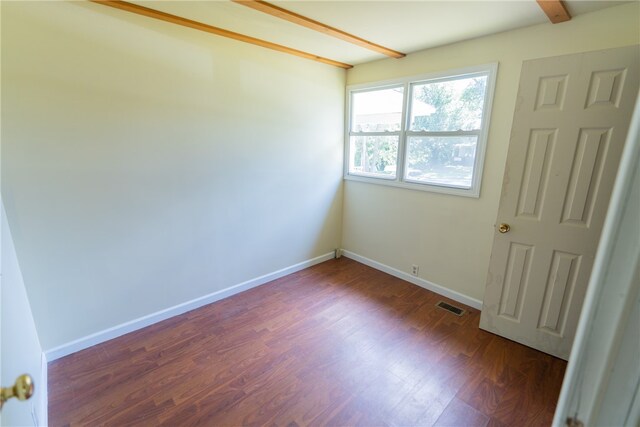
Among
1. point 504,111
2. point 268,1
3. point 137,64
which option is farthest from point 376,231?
point 137,64

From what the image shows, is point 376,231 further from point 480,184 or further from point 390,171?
point 480,184

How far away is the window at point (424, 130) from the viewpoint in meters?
2.64

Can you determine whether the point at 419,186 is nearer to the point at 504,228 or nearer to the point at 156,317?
the point at 504,228

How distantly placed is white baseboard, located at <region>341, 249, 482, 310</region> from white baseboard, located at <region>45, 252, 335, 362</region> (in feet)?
2.63

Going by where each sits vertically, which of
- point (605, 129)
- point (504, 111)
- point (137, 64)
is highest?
point (137, 64)

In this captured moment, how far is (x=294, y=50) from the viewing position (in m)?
2.90

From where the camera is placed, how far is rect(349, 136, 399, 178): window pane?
3.38 m

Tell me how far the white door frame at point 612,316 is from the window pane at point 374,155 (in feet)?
9.16

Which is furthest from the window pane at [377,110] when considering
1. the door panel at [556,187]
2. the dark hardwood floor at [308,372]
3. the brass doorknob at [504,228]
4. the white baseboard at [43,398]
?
the white baseboard at [43,398]

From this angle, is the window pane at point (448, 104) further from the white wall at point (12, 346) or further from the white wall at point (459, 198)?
the white wall at point (12, 346)

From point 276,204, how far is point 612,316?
2895 mm

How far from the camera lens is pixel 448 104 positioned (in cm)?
281

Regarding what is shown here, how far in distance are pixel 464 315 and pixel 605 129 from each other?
1796 mm

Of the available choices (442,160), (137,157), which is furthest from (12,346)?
(442,160)
